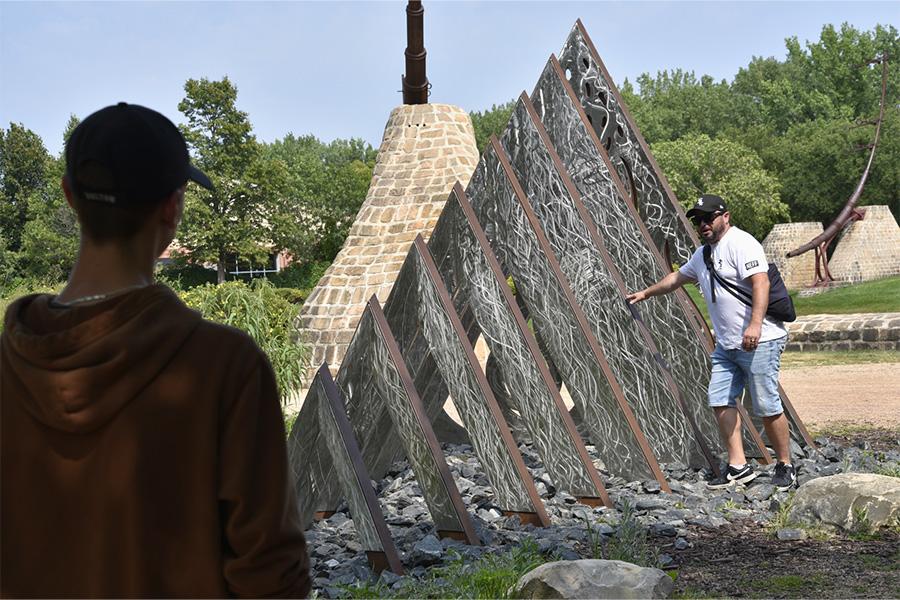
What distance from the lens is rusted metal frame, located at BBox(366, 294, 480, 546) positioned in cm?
561

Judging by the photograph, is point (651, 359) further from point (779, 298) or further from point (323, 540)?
point (323, 540)

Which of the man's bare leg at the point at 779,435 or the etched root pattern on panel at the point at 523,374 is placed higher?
the etched root pattern on panel at the point at 523,374

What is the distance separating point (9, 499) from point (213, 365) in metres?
0.47

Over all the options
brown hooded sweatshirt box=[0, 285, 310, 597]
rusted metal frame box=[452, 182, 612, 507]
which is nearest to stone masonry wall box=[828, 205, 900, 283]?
Result: rusted metal frame box=[452, 182, 612, 507]

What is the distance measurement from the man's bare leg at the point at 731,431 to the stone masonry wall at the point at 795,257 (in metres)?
23.0

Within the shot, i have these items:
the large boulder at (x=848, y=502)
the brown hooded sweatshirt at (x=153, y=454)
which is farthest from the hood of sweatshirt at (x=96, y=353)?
the large boulder at (x=848, y=502)

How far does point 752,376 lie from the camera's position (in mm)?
6973

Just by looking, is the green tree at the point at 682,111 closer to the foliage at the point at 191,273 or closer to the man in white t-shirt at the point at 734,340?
the foliage at the point at 191,273

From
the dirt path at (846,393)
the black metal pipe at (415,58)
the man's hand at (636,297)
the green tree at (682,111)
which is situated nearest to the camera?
the man's hand at (636,297)

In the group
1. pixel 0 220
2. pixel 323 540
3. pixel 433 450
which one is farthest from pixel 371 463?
pixel 0 220

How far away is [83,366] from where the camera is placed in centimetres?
186

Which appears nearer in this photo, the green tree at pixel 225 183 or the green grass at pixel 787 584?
the green grass at pixel 787 584

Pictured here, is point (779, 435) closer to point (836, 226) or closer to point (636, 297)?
point (636, 297)

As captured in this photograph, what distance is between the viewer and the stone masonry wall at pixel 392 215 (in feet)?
44.9
